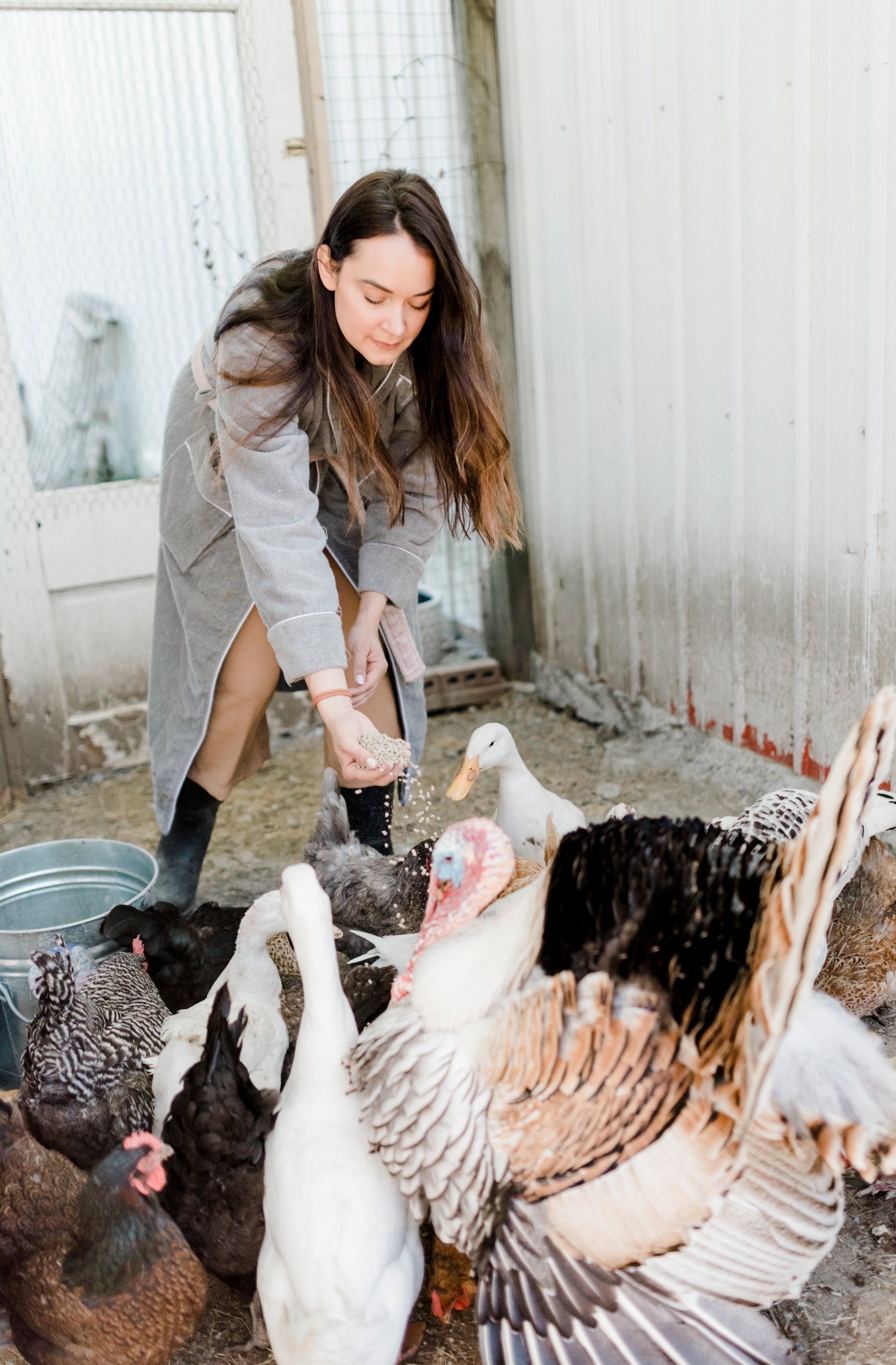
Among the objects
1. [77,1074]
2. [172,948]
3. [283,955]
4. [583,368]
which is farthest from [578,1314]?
[583,368]

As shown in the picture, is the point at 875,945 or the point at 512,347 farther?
the point at 512,347

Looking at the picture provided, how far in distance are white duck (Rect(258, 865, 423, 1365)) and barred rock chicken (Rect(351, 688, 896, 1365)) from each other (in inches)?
3.3

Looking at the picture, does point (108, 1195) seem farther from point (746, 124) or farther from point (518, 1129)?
point (746, 124)

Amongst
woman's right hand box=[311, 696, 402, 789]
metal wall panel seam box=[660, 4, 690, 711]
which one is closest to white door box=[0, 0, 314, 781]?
metal wall panel seam box=[660, 4, 690, 711]

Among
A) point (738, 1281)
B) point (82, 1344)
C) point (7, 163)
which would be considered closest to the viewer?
point (738, 1281)

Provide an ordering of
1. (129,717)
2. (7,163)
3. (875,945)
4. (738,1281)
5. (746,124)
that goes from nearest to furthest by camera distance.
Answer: (738,1281)
(875,945)
(746,124)
(7,163)
(129,717)

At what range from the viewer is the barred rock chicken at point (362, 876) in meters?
2.53

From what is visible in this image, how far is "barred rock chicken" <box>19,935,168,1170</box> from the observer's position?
6.59 ft

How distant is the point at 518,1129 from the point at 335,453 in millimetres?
1495

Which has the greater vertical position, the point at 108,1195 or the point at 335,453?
the point at 335,453

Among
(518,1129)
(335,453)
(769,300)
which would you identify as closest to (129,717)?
(335,453)

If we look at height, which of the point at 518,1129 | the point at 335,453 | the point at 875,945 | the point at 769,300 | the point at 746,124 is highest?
the point at 746,124

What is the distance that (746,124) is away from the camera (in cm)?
323

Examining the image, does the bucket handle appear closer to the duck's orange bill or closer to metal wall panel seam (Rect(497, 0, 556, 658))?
the duck's orange bill
